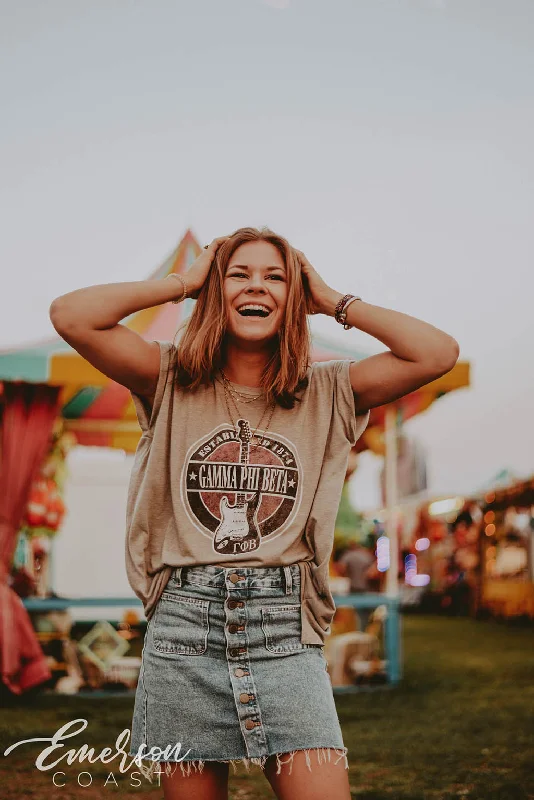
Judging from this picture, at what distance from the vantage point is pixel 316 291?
2316 mm

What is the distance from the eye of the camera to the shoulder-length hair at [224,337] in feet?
7.13

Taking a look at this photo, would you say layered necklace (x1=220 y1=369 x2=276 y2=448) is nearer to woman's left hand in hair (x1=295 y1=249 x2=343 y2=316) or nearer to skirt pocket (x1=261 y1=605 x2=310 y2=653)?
woman's left hand in hair (x1=295 y1=249 x2=343 y2=316)

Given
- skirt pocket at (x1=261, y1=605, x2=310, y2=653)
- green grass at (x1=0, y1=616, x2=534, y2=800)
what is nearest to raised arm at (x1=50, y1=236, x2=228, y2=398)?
skirt pocket at (x1=261, y1=605, x2=310, y2=653)

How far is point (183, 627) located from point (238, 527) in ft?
0.84

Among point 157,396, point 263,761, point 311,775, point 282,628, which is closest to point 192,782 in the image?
point 263,761

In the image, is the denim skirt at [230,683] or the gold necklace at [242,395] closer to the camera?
the denim skirt at [230,683]

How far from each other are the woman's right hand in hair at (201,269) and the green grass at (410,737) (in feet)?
10.4

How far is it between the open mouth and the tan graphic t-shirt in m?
0.20

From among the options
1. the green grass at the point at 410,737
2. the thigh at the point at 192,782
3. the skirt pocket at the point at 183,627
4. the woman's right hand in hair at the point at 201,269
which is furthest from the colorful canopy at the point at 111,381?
the thigh at the point at 192,782

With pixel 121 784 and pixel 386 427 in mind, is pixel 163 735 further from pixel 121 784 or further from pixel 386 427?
pixel 386 427

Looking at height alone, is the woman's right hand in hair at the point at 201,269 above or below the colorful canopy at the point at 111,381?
below

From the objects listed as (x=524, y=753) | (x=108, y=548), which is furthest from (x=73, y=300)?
(x=108, y=548)

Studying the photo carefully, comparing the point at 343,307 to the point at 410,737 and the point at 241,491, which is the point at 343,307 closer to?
the point at 241,491

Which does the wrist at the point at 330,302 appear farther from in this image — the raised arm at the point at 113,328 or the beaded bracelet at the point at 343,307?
the raised arm at the point at 113,328
